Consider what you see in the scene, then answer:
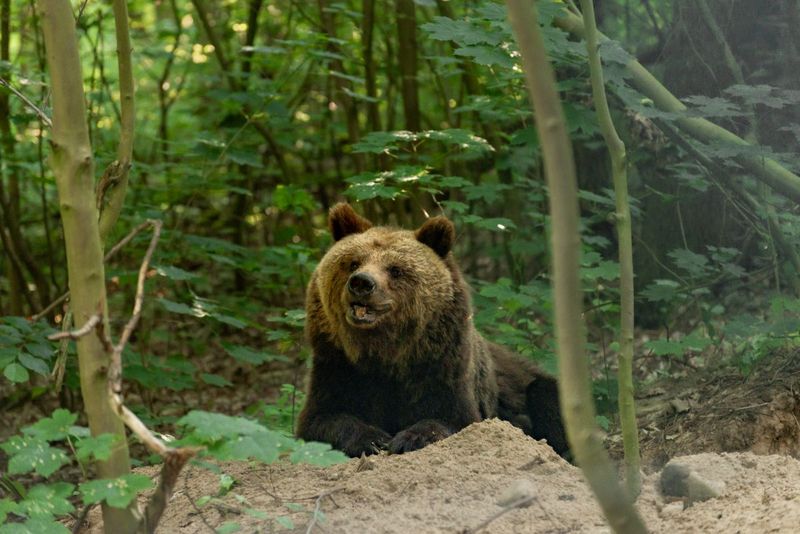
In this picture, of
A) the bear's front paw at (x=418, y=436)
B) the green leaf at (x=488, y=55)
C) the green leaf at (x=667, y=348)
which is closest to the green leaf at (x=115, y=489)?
the bear's front paw at (x=418, y=436)

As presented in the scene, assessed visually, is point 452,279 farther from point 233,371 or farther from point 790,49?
point 233,371

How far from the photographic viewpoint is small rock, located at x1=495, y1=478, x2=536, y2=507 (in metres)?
3.78

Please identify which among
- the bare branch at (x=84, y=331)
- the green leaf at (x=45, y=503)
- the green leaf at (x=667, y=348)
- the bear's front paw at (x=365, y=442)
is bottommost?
the bear's front paw at (x=365, y=442)

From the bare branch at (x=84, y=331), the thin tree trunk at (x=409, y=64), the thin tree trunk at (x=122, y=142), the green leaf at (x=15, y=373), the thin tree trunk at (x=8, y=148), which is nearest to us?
the bare branch at (x=84, y=331)

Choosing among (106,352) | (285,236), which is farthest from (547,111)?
(285,236)

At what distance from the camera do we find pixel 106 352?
3.30 m

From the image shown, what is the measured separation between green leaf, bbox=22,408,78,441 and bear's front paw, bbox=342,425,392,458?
2.22 metres

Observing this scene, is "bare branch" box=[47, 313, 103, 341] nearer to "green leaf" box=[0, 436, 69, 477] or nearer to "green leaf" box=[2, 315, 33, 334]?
"green leaf" box=[0, 436, 69, 477]

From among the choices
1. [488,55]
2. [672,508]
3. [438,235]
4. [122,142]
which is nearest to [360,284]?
[438,235]

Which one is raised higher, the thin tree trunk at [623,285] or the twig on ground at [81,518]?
the thin tree trunk at [623,285]

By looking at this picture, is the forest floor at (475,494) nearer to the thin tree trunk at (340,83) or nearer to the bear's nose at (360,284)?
the bear's nose at (360,284)

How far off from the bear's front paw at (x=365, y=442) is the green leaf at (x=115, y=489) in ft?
7.17

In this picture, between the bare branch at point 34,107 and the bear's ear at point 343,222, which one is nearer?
the bare branch at point 34,107

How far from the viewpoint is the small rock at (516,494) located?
3.78m
